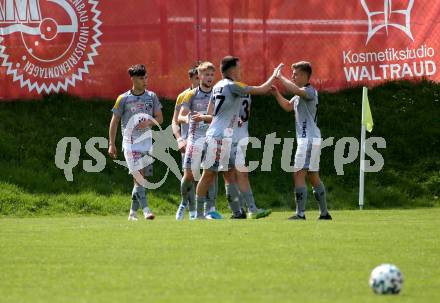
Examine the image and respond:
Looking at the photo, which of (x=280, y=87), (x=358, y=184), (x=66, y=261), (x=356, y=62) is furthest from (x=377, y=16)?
(x=66, y=261)

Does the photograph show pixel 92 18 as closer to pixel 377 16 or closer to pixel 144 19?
pixel 144 19

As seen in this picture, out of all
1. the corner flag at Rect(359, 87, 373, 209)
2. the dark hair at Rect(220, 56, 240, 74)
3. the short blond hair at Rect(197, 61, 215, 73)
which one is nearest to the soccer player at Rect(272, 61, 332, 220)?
the dark hair at Rect(220, 56, 240, 74)

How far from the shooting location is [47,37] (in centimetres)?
2233

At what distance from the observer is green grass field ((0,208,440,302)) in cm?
846

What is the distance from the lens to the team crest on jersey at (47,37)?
22.2m

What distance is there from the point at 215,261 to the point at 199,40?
43.2 ft

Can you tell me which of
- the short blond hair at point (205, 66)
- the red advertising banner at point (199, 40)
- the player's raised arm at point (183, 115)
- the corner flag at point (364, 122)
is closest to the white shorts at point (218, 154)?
the player's raised arm at point (183, 115)

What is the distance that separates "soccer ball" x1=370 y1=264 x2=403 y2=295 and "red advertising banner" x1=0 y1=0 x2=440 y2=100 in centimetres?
1484

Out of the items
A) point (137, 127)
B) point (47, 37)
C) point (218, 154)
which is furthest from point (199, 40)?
point (218, 154)

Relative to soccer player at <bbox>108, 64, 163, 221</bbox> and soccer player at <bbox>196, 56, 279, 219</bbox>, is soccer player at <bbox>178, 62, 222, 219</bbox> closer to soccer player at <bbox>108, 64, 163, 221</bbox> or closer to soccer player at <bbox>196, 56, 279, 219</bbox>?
soccer player at <bbox>108, 64, 163, 221</bbox>

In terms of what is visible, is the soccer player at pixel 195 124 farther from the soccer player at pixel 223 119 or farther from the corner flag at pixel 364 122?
the corner flag at pixel 364 122

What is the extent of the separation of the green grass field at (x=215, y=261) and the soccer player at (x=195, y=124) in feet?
7.84

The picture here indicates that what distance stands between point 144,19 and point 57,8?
1.74 metres

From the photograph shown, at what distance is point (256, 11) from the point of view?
76.3ft
